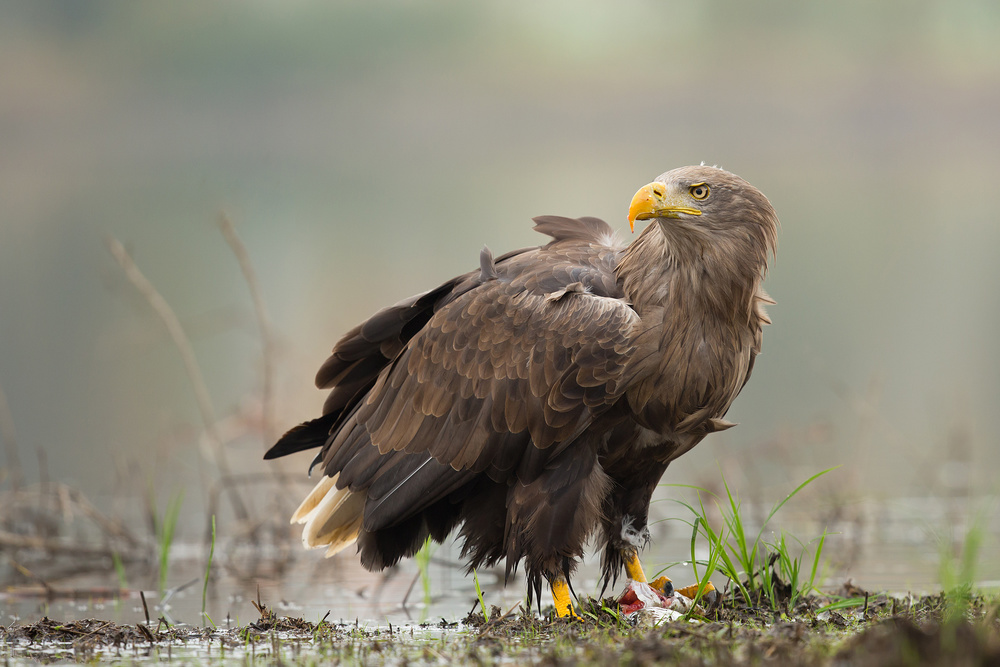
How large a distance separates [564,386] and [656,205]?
0.83m

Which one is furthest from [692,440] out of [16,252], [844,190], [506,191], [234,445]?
[844,190]

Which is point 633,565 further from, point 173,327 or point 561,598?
point 173,327

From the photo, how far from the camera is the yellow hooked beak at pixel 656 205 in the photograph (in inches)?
181

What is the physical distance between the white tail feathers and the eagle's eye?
216 centimetres

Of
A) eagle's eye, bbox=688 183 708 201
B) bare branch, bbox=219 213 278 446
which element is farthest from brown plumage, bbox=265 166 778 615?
bare branch, bbox=219 213 278 446

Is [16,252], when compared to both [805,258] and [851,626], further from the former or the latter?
[851,626]

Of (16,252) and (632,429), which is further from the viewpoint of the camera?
(16,252)

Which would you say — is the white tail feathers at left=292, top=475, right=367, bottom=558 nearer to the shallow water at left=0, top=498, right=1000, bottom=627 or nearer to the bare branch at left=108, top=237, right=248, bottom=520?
the shallow water at left=0, top=498, right=1000, bottom=627

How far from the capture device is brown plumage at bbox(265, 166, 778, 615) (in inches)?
185

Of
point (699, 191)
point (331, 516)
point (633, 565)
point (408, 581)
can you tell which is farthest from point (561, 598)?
point (408, 581)

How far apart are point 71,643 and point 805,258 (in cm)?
2130

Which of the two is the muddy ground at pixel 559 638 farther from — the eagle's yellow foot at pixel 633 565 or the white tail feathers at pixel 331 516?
the white tail feathers at pixel 331 516

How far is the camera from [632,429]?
16.0 feet

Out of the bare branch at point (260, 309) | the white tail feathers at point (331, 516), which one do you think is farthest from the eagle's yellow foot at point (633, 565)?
the bare branch at point (260, 309)
